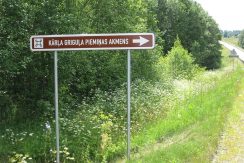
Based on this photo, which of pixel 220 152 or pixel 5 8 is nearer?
pixel 220 152

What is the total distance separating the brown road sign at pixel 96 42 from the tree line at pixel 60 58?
10.1ft

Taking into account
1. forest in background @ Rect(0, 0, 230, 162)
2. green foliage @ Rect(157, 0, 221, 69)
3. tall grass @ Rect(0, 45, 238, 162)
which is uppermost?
green foliage @ Rect(157, 0, 221, 69)

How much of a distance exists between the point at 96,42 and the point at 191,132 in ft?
12.5

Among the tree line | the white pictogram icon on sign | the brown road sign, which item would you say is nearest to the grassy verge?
the brown road sign

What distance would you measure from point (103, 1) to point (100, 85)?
15.2 feet

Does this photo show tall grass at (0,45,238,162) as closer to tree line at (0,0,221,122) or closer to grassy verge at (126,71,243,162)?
grassy verge at (126,71,243,162)

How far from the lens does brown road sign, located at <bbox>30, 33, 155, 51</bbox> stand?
8.13m

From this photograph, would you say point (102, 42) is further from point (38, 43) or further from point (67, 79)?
point (67, 79)

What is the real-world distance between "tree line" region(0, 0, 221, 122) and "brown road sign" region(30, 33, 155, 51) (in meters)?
3.07

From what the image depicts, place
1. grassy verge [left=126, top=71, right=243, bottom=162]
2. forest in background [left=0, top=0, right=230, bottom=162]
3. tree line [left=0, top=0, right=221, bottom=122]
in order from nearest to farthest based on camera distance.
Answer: grassy verge [left=126, top=71, right=243, bottom=162] → forest in background [left=0, top=0, right=230, bottom=162] → tree line [left=0, top=0, right=221, bottom=122]

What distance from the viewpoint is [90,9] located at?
21703 millimetres

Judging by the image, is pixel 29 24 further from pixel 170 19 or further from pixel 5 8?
pixel 170 19

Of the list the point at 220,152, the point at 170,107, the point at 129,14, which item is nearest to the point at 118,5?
the point at 129,14

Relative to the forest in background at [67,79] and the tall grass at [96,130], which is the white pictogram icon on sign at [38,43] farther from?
the forest in background at [67,79]
